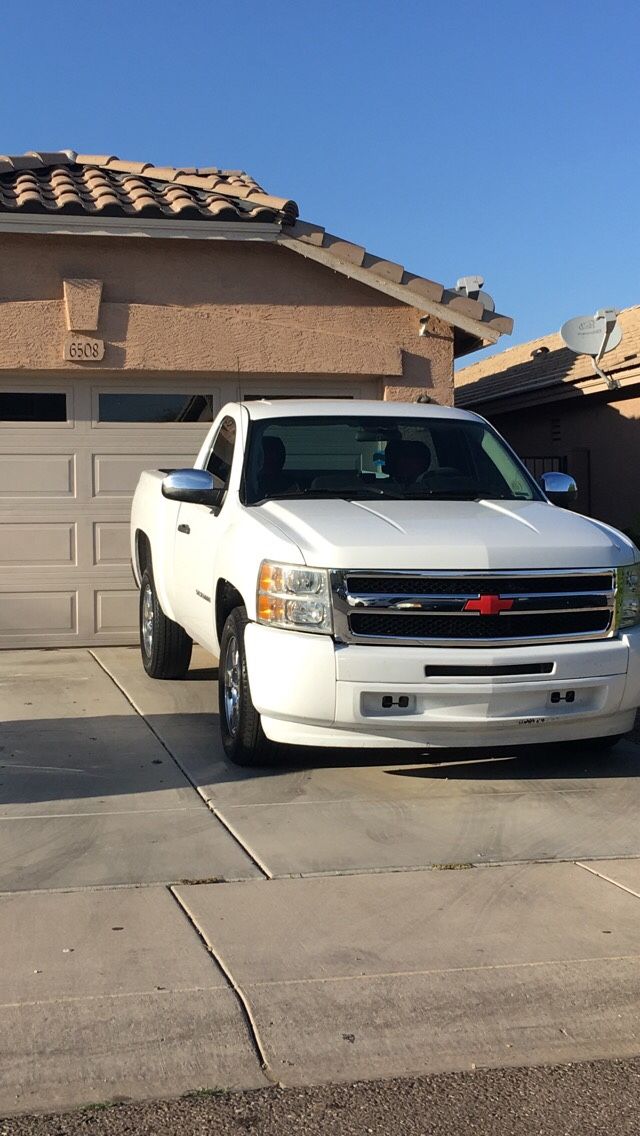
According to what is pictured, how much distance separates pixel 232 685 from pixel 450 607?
1369 millimetres

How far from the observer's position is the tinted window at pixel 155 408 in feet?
37.2

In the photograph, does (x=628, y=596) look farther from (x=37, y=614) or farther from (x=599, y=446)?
(x=599, y=446)

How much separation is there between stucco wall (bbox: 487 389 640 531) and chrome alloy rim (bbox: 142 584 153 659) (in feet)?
19.3

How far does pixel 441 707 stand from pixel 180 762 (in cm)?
167

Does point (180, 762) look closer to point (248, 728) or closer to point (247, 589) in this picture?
point (248, 728)

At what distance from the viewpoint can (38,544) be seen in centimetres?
1118

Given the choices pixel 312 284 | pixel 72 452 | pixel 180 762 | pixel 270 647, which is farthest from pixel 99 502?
pixel 270 647

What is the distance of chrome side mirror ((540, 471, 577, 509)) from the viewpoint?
26.5 ft

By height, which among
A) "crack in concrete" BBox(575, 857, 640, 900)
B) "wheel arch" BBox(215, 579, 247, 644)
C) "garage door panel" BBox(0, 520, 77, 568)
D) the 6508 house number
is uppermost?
the 6508 house number

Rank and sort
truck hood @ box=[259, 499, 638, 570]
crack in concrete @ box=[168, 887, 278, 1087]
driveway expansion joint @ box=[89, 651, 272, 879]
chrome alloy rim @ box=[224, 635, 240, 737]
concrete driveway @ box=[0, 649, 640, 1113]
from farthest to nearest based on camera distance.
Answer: chrome alloy rim @ box=[224, 635, 240, 737]
truck hood @ box=[259, 499, 638, 570]
driveway expansion joint @ box=[89, 651, 272, 879]
concrete driveway @ box=[0, 649, 640, 1113]
crack in concrete @ box=[168, 887, 278, 1087]

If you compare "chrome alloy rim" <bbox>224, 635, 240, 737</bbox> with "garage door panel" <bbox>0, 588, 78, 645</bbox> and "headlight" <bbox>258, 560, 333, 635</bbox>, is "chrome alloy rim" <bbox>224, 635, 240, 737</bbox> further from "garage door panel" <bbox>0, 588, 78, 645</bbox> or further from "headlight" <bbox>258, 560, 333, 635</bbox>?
"garage door panel" <bbox>0, 588, 78, 645</bbox>

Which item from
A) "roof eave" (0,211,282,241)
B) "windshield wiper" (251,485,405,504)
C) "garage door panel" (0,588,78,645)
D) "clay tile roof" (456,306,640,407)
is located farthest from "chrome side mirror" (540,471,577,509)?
"clay tile roof" (456,306,640,407)

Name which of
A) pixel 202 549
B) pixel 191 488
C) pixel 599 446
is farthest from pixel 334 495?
pixel 599 446

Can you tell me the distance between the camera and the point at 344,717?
641cm
